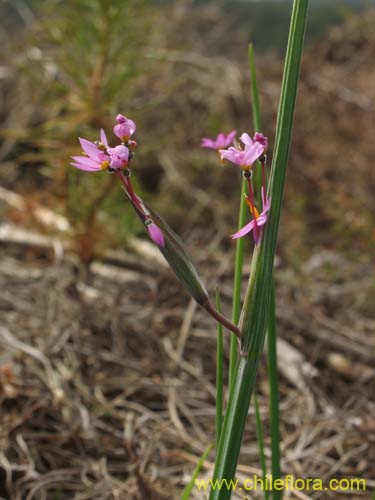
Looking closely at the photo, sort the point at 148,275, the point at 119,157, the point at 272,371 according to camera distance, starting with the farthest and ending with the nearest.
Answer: the point at 148,275 → the point at 272,371 → the point at 119,157

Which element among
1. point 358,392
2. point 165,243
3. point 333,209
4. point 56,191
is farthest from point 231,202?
point 165,243

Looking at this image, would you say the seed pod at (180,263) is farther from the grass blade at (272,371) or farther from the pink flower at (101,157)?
the grass blade at (272,371)

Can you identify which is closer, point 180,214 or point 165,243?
point 165,243

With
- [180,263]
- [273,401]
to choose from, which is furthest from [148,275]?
[180,263]

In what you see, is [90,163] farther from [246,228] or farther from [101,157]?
[246,228]

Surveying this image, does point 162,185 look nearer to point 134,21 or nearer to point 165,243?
point 134,21
